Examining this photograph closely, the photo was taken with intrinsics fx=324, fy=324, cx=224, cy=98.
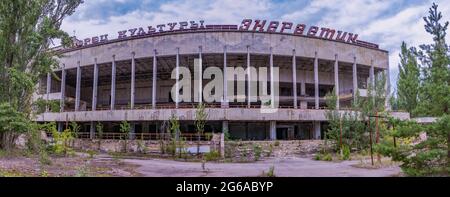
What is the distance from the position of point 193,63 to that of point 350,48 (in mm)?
17630

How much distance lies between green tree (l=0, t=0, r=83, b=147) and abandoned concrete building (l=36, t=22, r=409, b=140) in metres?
14.5

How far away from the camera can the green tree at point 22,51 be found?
1348 cm

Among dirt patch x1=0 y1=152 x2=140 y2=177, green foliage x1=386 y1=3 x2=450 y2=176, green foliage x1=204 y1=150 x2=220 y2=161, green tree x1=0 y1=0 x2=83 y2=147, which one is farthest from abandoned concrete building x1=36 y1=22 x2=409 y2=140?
green foliage x1=386 y1=3 x2=450 y2=176

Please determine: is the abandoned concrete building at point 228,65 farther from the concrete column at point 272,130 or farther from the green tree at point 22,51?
the green tree at point 22,51

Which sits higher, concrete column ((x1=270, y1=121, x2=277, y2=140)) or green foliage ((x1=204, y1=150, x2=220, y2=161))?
concrete column ((x1=270, y1=121, x2=277, y2=140))

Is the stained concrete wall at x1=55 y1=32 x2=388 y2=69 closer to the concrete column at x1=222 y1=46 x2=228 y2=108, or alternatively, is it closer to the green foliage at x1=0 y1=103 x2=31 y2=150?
Answer: the concrete column at x1=222 y1=46 x2=228 y2=108

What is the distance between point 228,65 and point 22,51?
911 inches

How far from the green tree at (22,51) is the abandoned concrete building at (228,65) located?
47.6 feet

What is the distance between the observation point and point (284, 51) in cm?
3288

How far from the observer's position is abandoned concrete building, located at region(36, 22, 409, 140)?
31453mm

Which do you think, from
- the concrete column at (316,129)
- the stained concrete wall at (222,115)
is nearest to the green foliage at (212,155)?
the stained concrete wall at (222,115)
